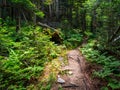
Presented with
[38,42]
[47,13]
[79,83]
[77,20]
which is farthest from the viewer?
[47,13]

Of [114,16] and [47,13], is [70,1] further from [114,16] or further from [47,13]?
[114,16]

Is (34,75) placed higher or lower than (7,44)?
lower

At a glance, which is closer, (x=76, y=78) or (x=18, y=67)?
(x=18, y=67)

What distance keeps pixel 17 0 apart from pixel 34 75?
5564 millimetres

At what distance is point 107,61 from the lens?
25.9ft

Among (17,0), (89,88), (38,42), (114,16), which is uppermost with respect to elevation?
(17,0)

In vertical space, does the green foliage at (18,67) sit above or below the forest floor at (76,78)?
above

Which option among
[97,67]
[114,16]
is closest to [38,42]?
[97,67]

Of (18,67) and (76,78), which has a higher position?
(18,67)

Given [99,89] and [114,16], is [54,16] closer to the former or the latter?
[114,16]

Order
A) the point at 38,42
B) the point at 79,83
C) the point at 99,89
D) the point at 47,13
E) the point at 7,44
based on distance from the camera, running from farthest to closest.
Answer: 1. the point at 47,13
2. the point at 38,42
3. the point at 7,44
4. the point at 79,83
5. the point at 99,89

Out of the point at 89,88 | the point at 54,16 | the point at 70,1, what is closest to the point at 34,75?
the point at 89,88

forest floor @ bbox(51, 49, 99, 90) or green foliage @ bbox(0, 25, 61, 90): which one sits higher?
green foliage @ bbox(0, 25, 61, 90)

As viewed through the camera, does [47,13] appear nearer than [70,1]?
No
